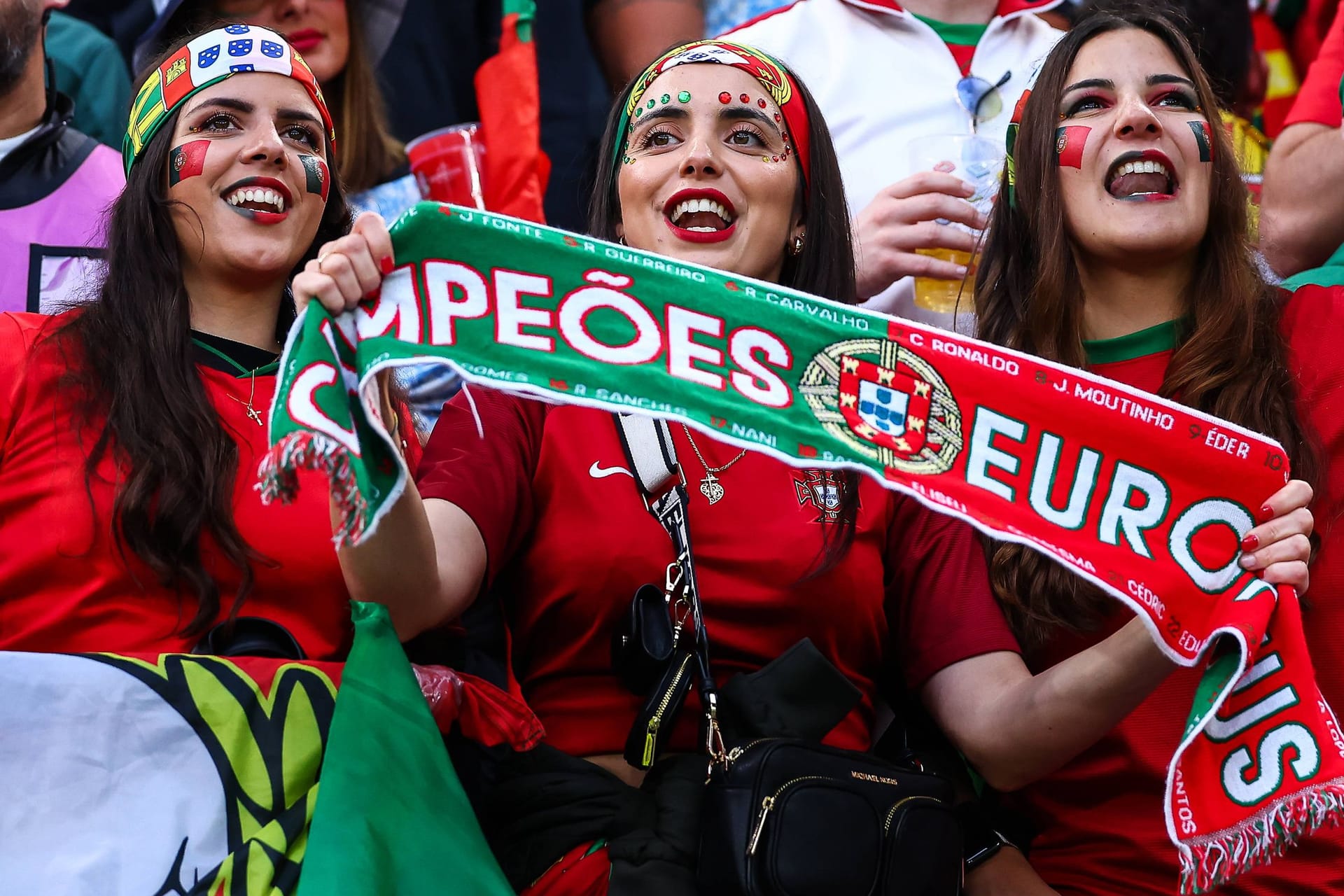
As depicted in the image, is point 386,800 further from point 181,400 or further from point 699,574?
point 181,400

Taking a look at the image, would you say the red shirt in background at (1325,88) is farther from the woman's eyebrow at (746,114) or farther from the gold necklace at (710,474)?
the gold necklace at (710,474)

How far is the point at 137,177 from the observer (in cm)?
326

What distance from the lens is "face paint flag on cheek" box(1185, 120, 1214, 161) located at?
3.33m

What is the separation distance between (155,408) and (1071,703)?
5.40 feet

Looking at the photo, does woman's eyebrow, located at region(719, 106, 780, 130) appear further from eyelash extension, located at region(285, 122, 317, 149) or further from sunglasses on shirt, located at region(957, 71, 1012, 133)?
sunglasses on shirt, located at region(957, 71, 1012, 133)

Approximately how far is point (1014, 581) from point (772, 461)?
50 cm

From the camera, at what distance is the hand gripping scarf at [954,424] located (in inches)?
95.7

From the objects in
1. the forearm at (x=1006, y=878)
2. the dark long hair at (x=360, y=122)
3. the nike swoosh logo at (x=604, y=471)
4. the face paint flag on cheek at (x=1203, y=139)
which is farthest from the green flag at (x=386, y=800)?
the dark long hair at (x=360, y=122)

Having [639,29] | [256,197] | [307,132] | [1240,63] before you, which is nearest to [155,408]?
[256,197]

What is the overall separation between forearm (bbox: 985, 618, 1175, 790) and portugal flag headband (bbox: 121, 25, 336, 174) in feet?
5.92

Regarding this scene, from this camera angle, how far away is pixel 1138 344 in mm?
3230

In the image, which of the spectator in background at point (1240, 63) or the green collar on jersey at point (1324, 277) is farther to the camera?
the spectator in background at point (1240, 63)

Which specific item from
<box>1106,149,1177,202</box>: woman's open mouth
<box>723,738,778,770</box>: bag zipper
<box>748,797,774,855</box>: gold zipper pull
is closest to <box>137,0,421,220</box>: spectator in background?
<box>1106,149,1177,202</box>: woman's open mouth

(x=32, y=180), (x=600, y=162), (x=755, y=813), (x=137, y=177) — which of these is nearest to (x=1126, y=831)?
(x=755, y=813)
